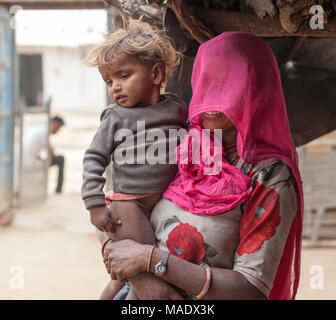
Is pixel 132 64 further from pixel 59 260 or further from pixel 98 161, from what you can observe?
pixel 59 260

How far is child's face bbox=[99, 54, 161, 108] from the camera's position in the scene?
1.49 metres

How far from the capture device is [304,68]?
2.33 m

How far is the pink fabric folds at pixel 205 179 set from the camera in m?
1.42

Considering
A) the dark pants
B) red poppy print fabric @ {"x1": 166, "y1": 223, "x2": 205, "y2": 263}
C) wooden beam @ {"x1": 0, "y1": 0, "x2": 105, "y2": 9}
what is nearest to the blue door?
wooden beam @ {"x1": 0, "y1": 0, "x2": 105, "y2": 9}

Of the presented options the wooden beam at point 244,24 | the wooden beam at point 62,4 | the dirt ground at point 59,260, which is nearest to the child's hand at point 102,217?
the wooden beam at point 244,24

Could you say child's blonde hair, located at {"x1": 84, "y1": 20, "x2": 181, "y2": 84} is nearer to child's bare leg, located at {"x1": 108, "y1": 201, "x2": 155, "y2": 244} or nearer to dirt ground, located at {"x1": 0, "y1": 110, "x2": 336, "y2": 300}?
child's bare leg, located at {"x1": 108, "y1": 201, "x2": 155, "y2": 244}

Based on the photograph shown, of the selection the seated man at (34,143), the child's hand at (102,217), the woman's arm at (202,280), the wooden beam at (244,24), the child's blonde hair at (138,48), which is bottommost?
the seated man at (34,143)

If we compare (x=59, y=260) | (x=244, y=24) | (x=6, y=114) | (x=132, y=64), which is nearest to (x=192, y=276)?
(x=132, y=64)

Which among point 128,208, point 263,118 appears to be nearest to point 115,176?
point 128,208

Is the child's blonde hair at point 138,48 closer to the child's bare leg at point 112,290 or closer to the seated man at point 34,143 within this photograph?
the child's bare leg at point 112,290

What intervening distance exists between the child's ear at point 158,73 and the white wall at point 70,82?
19.5 metres

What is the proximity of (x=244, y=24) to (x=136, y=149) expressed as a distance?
0.53 meters

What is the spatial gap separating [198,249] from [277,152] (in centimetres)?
39

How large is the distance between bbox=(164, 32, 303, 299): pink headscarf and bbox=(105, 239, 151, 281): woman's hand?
194 mm
